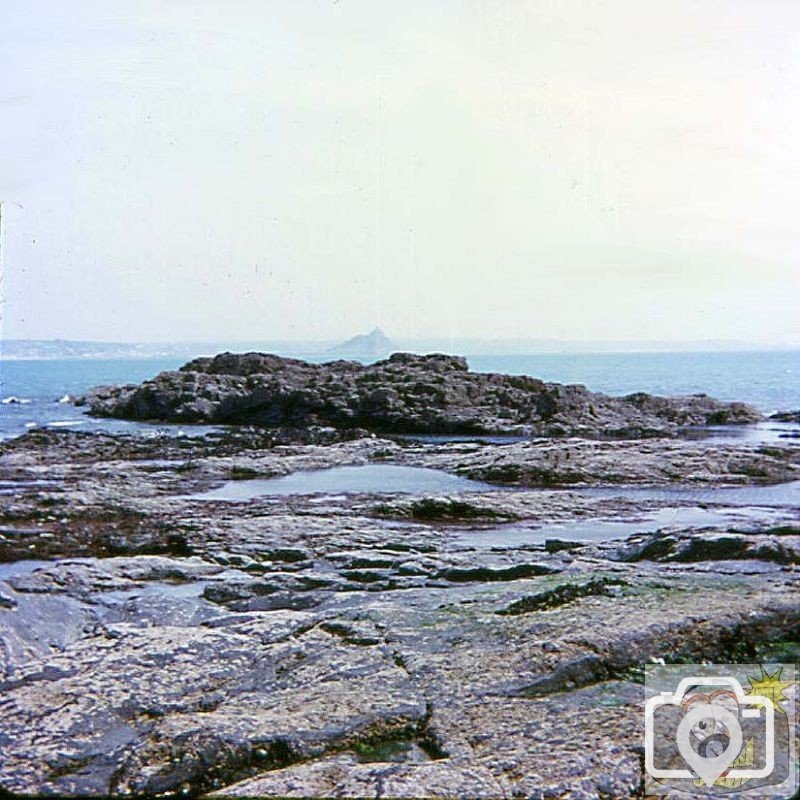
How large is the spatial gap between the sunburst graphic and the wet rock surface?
0.67m

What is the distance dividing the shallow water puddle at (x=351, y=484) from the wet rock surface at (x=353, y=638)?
7.62ft

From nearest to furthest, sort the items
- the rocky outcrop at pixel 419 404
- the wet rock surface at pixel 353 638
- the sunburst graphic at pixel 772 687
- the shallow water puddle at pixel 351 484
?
the wet rock surface at pixel 353 638, the sunburst graphic at pixel 772 687, the shallow water puddle at pixel 351 484, the rocky outcrop at pixel 419 404

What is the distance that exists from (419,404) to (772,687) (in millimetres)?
30941

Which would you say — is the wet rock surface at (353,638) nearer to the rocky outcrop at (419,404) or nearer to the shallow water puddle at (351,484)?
the shallow water puddle at (351,484)

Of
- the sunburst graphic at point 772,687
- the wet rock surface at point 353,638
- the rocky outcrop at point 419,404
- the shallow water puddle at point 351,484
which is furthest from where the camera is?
the rocky outcrop at point 419,404

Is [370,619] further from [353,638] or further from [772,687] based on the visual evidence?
[772,687]

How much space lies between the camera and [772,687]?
824cm

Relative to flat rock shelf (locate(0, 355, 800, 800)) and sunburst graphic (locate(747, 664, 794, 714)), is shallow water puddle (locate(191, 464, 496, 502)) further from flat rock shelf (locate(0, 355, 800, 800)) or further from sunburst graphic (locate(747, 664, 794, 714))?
sunburst graphic (locate(747, 664, 794, 714))

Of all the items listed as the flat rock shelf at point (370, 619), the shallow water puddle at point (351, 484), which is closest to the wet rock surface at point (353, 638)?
the flat rock shelf at point (370, 619)

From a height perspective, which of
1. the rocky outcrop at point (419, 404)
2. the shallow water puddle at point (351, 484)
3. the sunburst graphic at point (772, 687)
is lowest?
the shallow water puddle at point (351, 484)

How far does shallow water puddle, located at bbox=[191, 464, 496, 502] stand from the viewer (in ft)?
68.7

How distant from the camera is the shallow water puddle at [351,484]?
2094 centimetres

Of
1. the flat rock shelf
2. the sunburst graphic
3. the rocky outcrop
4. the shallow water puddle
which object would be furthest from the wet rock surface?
the rocky outcrop

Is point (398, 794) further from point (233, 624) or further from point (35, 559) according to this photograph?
point (35, 559)
